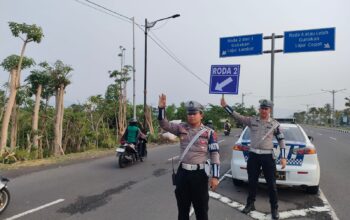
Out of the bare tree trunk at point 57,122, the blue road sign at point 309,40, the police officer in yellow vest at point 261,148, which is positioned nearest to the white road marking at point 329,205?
the police officer in yellow vest at point 261,148

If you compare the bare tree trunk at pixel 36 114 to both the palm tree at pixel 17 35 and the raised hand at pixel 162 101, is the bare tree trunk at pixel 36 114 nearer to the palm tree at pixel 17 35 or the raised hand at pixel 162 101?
the palm tree at pixel 17 35

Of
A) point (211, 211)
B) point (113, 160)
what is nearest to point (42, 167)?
point (113, 160)

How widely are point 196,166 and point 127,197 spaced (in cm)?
335

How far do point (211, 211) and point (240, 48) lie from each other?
10.6 meters

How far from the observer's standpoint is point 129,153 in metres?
11.6

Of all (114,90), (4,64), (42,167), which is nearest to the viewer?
(42,167)

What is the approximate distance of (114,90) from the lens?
24938 millimetres

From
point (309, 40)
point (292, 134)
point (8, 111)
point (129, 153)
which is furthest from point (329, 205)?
point (8, 111)

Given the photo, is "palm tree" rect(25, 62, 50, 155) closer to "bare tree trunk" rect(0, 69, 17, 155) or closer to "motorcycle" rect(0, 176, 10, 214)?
"bare tree trunk" rect(0, 69, 17, 155)

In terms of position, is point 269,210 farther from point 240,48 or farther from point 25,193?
point 240,48

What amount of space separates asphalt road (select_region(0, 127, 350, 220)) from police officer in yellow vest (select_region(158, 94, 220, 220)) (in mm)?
1612

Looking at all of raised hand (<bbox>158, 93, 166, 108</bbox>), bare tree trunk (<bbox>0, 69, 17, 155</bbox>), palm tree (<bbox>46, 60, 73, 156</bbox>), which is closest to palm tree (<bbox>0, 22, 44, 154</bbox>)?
bare tree trunk (<bbox>0, 69, 17, 155</bbox>)

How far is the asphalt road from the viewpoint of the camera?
6020mm

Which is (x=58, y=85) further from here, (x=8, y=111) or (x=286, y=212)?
(x=286, y=212)
